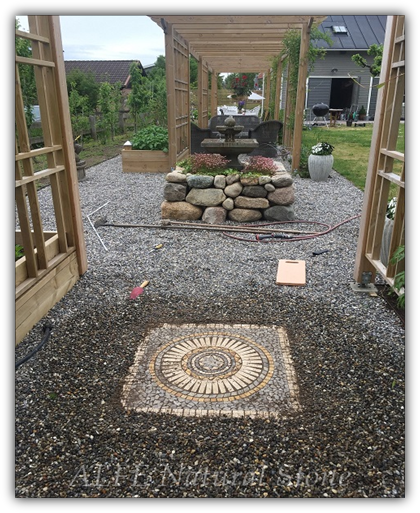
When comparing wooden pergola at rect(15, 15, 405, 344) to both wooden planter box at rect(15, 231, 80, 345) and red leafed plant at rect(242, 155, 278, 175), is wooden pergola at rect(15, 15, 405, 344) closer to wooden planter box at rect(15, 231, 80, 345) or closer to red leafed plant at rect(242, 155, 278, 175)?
wooden planter box at rect(15, 231, 80, 345)

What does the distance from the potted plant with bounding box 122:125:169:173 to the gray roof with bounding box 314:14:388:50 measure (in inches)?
589

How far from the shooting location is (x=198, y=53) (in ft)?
40.9

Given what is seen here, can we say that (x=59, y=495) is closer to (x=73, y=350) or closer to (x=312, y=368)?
(x=73, y=350)

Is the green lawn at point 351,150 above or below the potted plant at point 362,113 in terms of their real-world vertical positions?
below

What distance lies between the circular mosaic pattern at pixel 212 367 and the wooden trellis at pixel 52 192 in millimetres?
1163

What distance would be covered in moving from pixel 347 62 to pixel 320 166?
51.7 feet

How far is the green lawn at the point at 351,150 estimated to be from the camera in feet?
29.7

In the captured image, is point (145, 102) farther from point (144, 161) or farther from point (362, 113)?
point (362, 113)

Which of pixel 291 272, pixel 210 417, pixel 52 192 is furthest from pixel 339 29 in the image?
pixel 210 417

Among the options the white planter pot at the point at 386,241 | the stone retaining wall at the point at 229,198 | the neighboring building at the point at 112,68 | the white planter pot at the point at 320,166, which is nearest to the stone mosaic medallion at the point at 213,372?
the white planter pot at the point at 386,241

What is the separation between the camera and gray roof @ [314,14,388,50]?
2056cm

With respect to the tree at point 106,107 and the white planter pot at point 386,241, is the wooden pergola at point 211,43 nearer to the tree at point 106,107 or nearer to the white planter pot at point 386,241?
the tree at point 106,107

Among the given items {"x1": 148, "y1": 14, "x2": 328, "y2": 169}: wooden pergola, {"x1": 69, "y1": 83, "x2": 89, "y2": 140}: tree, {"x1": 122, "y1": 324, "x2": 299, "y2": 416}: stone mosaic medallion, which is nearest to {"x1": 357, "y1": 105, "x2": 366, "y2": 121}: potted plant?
{"x1": 148, "y1": 14, "x2": 328, "y2": 169}: wooden pergola
